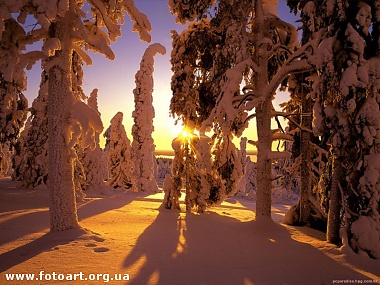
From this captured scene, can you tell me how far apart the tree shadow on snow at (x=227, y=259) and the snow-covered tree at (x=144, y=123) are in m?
19.6

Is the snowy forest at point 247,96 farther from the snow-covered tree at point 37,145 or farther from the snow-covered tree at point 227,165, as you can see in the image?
the snow-covered tree at point 37,145

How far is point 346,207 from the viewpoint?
6086 millimetres

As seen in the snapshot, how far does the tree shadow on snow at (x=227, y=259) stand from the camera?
418 centimetres

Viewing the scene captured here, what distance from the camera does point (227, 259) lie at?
5.09 meters

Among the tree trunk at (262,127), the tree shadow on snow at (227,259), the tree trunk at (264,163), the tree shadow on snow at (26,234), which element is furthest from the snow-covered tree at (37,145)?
the tree trunk at (264,163)

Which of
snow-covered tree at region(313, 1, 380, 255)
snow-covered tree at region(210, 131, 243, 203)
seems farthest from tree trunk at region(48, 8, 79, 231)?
snow-covered tree at region(313, 1, 380, 255)

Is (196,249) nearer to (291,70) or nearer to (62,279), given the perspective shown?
(62,279)

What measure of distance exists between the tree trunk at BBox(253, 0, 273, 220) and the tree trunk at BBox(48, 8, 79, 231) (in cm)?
543

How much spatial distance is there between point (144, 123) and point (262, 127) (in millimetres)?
19519

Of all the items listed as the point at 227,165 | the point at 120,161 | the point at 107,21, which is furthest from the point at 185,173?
the point at 120,161

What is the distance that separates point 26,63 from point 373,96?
803 cm

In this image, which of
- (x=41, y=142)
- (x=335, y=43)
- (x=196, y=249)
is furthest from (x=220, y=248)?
(x=41, y=142)

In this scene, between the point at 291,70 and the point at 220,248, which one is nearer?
the point at 220,248

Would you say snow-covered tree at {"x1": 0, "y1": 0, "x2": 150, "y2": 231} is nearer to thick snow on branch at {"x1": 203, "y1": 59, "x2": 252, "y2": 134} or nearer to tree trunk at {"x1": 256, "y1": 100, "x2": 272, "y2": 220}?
thick snow on branch at {"x1": 203, "y1": 59, "x2": 252, "y2": 134}
